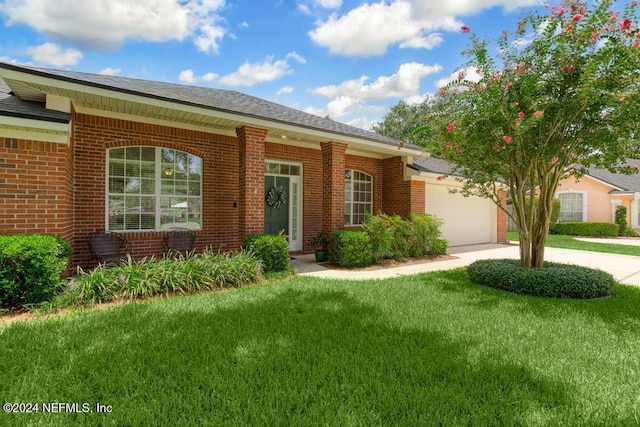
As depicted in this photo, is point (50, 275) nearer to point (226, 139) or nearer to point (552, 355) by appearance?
point (226, 139)

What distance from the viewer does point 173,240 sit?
7.20 m

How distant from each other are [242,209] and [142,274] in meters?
2.68

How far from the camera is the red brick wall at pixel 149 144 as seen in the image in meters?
A: 6.36

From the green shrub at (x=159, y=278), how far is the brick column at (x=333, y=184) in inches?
115

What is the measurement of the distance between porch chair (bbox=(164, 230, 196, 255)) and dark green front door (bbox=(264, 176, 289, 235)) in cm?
224

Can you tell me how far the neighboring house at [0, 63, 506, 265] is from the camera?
4930 millimetres

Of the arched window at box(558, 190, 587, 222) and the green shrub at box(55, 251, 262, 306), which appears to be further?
the arched window at box(558, 190, 587, 222)

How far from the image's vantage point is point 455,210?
1258 cm

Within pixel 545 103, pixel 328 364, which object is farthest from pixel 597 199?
pixel 328 364

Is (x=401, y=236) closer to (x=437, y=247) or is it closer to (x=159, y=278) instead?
(x=437, y=247)

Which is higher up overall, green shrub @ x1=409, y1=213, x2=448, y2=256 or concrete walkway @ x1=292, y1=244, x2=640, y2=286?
green shrub @ x1=409, y1=213, x2=448, y2=256

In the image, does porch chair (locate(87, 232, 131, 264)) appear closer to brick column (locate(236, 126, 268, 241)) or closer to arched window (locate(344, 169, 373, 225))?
brick column (locate(236, 126, 268, 241))

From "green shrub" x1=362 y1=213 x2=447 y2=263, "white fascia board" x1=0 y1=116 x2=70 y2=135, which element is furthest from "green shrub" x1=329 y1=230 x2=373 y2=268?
"white fascia board" x1=0 y1=116 x2=70 y2=135

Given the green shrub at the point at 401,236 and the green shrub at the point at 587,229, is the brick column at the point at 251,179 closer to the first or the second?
the green shrub at the point at 401,236
